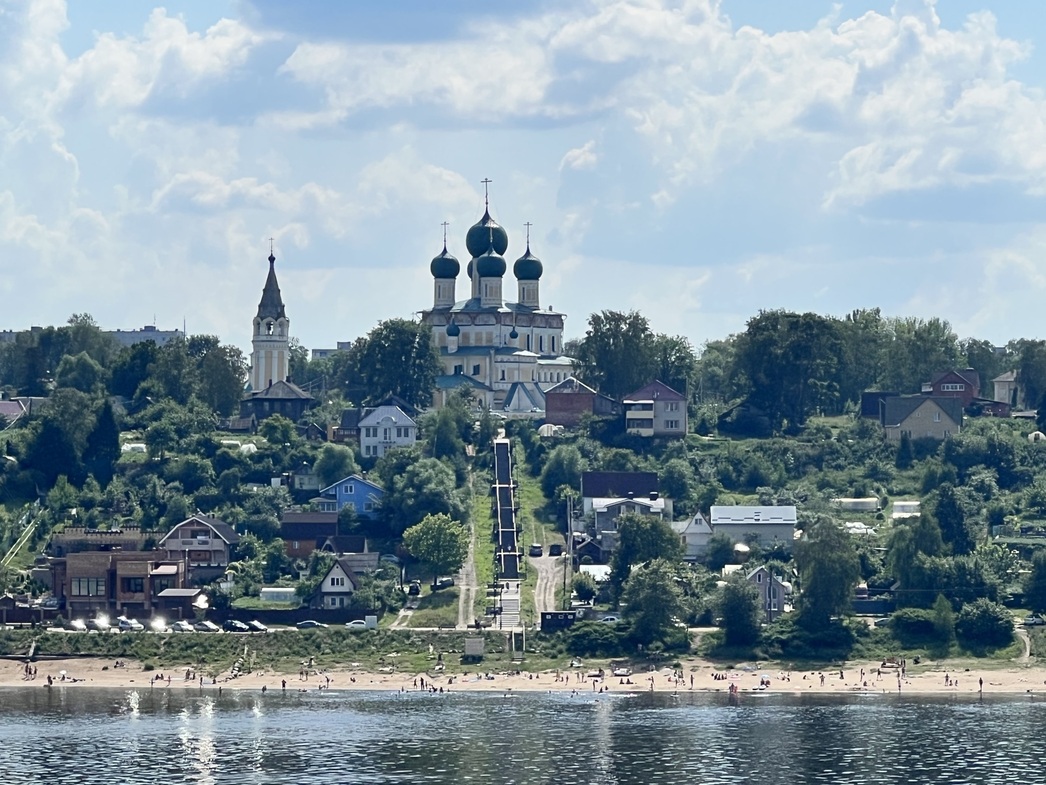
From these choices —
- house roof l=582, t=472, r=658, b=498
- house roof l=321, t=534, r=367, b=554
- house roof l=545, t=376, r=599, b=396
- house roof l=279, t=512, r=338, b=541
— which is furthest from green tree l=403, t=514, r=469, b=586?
house roof l=545, t=376, r=599, b=396

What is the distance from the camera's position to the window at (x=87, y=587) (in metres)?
118

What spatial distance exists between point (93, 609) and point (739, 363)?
174ft

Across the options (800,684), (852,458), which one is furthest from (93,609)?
(852,458)


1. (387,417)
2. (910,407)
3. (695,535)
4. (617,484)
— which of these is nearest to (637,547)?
(695,535)

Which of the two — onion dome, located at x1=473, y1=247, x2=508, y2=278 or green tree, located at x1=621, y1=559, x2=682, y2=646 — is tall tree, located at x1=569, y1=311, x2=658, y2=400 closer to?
onion dome, located at x1=473, y1=247, x2=508, y2=278

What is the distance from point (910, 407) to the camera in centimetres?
14512

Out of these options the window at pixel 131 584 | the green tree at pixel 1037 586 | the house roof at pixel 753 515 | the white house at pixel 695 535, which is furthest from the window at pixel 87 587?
the green tree at pixel 1037 586

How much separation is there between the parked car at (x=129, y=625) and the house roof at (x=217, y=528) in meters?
6.98

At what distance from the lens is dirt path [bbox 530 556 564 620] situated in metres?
117

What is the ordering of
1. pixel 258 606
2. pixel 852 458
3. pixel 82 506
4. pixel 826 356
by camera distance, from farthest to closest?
pixel 826 356, pixel 852 458, pixel 82 506, pixel 258 606

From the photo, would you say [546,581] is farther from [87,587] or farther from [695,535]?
[87,587]

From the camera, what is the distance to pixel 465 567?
403ft

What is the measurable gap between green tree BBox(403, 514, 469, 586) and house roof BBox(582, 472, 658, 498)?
48.7 ft

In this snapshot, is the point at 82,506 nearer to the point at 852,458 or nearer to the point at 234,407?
the point at 234,407
